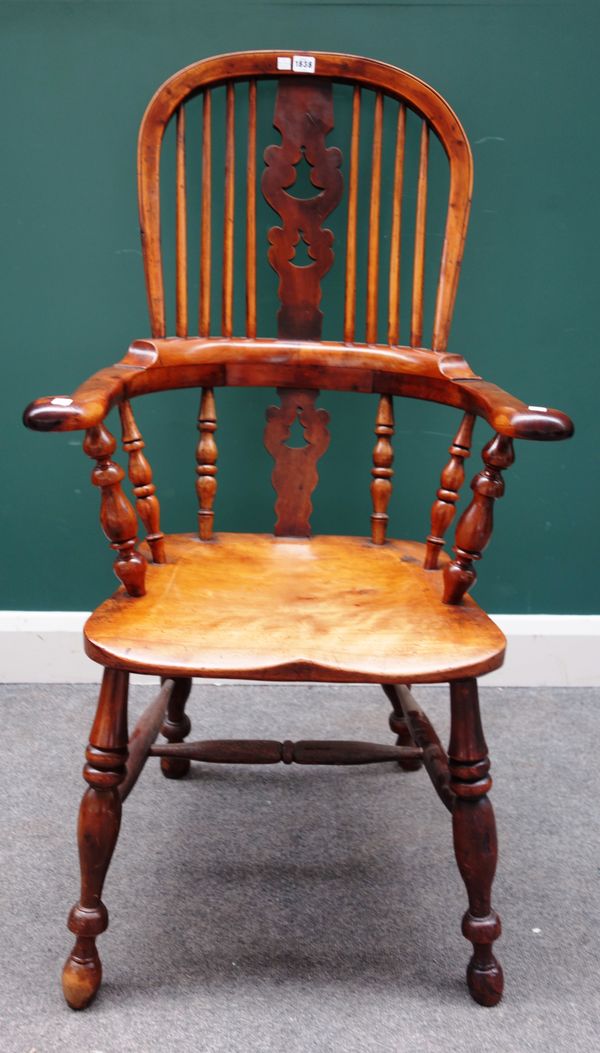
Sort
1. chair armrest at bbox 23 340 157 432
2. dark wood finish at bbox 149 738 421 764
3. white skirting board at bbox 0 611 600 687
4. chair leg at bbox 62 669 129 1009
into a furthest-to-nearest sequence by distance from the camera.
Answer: white skirting board at bbox 0 611 600 687
dark wood finish at bbox 149 738 421 764
chair leg at bbox 62 669 129 1009
chair armrest at bbox 23 340 157 432

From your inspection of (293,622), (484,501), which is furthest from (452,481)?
(293,622)

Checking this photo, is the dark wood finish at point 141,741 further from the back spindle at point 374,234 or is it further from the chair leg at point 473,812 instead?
the back spindle at point 374,234

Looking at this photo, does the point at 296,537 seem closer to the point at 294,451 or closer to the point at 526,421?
the point at 294,451

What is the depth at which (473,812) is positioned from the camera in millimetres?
1111

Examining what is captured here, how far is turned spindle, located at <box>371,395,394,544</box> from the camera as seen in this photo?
4.69ft

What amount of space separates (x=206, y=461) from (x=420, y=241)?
0.46 metres

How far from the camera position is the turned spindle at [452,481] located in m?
1.24

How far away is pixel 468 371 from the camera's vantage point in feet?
4.39

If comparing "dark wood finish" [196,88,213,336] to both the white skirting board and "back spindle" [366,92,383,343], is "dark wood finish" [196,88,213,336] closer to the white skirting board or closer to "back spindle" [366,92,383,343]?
"back spindle" [366,92,383,343]

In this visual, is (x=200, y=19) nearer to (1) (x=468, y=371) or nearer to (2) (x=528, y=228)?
(2) (x=528, y=228)

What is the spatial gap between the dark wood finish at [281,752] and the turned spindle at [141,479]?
0.29 m

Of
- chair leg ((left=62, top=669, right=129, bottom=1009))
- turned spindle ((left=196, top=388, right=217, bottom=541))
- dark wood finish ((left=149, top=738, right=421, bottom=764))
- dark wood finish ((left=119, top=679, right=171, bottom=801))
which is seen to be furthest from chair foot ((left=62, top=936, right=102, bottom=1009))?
turned spindle ((left=196, top=388, right=217, bottom=541))

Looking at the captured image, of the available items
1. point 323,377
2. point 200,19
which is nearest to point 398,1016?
point 323,377

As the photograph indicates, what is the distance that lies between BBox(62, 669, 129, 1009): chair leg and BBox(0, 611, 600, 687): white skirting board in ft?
2.74
